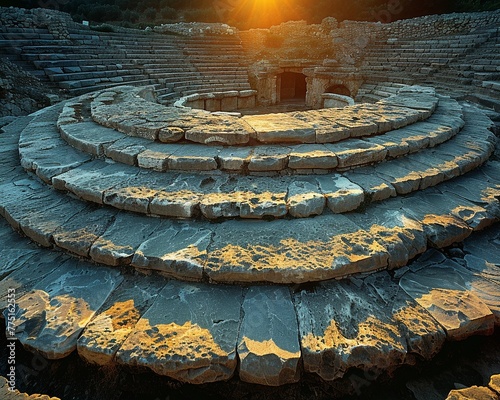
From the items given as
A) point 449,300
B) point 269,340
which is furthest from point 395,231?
point 269,340

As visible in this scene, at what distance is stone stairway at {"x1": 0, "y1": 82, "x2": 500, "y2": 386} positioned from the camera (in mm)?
1689

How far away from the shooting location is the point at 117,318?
5.99 feet

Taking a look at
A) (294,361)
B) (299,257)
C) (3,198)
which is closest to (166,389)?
(294,361)

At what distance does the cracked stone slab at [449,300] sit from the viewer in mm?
1780

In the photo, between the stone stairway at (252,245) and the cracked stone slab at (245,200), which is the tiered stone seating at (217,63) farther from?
the cracked stone slab at (245,200)

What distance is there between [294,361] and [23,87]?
30.9 ft

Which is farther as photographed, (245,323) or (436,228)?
(436,228)

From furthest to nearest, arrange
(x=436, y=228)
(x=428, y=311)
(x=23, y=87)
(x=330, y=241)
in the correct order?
(x=23, y=87) < (x=436, y=228) < (x=330, y=241) < (x=428, y=311)

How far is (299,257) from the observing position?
205 centimetres

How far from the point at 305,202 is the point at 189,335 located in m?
1.29

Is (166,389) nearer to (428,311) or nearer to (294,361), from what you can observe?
(294,361)

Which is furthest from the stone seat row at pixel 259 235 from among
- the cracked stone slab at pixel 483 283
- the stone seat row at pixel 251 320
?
the cracked stone slab at pixel 483 283

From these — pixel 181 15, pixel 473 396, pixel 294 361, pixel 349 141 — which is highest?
pixel 181 15

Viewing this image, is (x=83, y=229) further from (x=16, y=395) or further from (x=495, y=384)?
(x=495, y=384)
